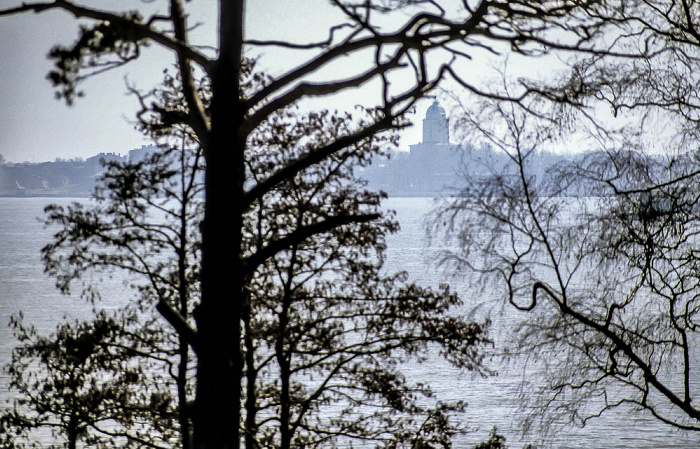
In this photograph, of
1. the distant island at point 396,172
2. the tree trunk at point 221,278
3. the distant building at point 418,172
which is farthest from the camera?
the distant building at point 418,172

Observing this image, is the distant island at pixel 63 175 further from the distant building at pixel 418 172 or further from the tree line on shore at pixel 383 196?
the tree line on shore at pixel 383 196

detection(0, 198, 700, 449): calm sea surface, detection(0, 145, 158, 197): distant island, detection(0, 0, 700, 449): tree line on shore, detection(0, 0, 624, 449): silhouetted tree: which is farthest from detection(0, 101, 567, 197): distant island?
detection(0, 0, 624, 449): silhouetted tree

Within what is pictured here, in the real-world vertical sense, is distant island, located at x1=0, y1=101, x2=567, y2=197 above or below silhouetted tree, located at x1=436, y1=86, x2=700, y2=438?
above

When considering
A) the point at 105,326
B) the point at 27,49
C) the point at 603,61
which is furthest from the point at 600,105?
the point at 105,326

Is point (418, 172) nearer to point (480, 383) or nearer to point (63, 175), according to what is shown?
point (63, 175)

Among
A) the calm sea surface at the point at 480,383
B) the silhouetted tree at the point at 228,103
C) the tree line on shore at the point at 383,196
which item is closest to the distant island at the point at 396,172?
the calm sea surface at the point at 480,383

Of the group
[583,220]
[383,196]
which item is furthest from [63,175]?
[583,220]

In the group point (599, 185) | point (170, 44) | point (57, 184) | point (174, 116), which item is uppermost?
point (57, 184)

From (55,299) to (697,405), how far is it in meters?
35.3

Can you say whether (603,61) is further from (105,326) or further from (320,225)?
(105,326)

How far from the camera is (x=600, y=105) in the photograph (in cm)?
990

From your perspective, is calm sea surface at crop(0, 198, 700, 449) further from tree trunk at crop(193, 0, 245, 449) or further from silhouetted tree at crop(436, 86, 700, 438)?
tree trunk at crop(193, 0, 245, 449)

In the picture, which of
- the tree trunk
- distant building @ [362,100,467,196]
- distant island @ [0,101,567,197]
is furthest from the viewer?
distant building @ [362,100,467,196]

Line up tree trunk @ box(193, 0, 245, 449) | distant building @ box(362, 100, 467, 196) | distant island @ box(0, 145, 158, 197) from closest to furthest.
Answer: tree trunk @ box(193, 0, 245, 449)
distant island @ box(0, 145, 158, 197)
distant building @ box(362, 100, 467, 196)
